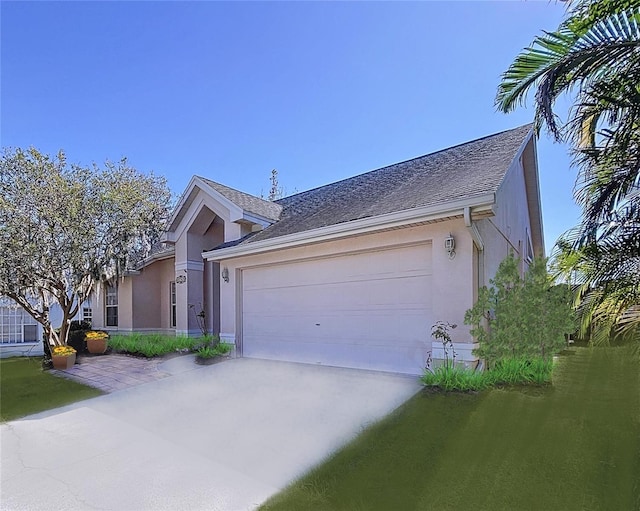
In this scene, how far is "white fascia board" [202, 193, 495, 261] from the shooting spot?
23.0 ft

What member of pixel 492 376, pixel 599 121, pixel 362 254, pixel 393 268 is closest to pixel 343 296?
pixel 362 254

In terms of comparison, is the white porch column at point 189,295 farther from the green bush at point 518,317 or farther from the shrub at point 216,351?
the green bush at point 518,317

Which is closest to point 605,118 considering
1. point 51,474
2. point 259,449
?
point 259,449

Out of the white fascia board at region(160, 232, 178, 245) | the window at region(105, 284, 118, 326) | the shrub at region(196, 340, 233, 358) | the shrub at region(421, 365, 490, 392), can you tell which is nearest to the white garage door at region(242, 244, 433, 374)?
the shrub at region(196, 340, 233, 358)

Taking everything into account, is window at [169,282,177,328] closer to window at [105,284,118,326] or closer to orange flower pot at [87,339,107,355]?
window at [105,284,118,326]

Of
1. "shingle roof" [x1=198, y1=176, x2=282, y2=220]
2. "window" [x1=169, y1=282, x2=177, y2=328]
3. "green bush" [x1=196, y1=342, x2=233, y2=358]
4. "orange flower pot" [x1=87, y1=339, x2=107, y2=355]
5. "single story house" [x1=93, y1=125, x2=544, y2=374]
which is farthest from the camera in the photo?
"window" [x1=169, y1=282, x2=177, y2=328]

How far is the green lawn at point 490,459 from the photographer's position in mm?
3883

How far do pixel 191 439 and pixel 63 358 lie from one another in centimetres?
818

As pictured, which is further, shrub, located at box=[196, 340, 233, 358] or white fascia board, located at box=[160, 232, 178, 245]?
white fascia board, located at box=[160, 232, 178, 245]

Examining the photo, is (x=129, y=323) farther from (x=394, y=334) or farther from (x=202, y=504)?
(x=202, y=504)

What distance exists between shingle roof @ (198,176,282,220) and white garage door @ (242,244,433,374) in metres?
2.43

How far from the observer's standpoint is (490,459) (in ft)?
14.9

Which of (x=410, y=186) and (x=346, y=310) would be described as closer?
(x=346, y=310)

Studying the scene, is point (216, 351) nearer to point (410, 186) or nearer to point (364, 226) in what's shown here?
point (364, 226)
